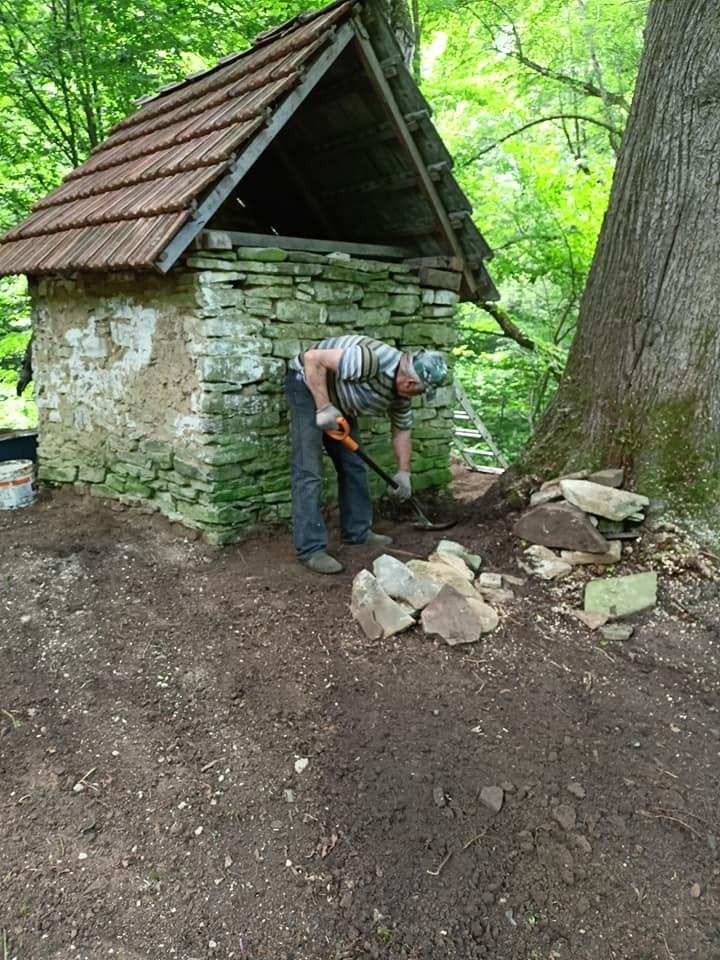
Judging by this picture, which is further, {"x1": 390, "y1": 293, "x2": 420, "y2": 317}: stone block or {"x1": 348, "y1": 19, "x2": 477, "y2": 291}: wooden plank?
{"x1": 390, "y1": 293, "x2": 420, "y2": 317}: stone block

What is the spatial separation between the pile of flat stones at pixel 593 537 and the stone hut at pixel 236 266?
177 centimetres

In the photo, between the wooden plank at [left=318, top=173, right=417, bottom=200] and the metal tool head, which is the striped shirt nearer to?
the metal tool head

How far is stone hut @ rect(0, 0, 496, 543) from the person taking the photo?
4.01 m

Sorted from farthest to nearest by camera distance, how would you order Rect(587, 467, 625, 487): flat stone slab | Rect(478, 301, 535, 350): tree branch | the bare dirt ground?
Rect(478, 301, 535, 350): tree branch, Rect(587, 467, 625, 487): flat stone slab, the bare dirt ground

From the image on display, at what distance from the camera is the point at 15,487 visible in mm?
5414

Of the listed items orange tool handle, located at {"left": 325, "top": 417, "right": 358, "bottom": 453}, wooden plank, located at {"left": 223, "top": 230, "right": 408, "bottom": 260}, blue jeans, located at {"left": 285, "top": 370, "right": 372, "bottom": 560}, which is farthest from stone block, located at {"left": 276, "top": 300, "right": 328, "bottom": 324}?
orange tool handle, located at {"left": 325, "top": 417, "right": 358, "bottom": 453}

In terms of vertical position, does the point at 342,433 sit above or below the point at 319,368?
below

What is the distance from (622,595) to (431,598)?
3.21ft

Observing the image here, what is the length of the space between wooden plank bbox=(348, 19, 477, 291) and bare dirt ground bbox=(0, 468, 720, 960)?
8.68 ft

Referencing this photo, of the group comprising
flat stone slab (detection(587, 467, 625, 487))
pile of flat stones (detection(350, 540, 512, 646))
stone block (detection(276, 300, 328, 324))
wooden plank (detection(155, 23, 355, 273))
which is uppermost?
wooden plank (detection(155, 23, 355, 273))

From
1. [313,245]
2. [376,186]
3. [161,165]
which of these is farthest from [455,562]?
[161,165]

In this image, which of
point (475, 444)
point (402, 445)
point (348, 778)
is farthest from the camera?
point (475, 444)

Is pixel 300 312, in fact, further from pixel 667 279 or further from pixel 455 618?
pixel 455 618

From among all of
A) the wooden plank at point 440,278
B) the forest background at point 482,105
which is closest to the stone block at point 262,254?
the wooden plank at point 440,278
